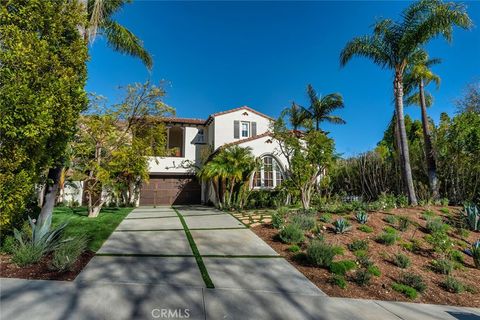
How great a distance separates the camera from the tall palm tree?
2114cm

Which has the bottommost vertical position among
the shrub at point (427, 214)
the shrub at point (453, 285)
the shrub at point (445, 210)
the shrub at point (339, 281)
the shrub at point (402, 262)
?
the shrub at point (453, 285)

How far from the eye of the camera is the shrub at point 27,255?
4848 millimetres

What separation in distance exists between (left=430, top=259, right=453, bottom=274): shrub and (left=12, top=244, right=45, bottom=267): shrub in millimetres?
8305

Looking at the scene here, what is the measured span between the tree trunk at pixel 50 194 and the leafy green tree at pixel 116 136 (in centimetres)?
334

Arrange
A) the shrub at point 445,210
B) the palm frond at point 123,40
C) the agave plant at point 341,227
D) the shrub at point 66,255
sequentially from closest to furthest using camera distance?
the shrub at point 66,255 < the agave plant at point 341,227 < the shrub at point 445,210 < the palm frond at point 123,40

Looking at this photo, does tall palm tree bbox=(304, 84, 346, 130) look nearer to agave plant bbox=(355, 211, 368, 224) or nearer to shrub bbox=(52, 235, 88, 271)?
agave plant bbox=(355, 211, 368, 224)

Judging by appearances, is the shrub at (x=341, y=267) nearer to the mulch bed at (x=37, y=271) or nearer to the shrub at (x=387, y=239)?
the shrub at (x=387, y=239)

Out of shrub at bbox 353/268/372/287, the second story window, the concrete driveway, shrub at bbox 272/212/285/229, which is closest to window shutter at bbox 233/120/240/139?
the second story window

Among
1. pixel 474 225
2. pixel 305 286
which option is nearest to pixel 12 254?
pixel 305 286

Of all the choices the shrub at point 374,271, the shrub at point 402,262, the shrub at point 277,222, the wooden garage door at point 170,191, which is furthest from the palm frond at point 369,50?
A: the wooden garage door at point 170,191

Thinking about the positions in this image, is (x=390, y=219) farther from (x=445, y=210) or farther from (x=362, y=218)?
(x=445, y=210)

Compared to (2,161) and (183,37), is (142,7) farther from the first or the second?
(2,161)

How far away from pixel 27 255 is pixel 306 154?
9671 millimetres

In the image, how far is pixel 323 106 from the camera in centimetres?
2127
